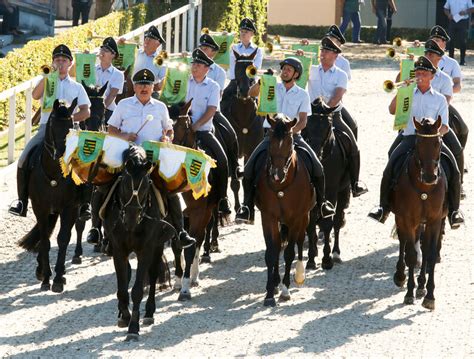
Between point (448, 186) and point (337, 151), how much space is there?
199 centimetres

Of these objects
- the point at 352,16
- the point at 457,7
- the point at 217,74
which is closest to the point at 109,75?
the point at 217,74

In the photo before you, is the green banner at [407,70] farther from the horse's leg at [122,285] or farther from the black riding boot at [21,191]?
the horse's leg at [122,285]

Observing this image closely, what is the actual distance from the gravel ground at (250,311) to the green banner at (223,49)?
364cm

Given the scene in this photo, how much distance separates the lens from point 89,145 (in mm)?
14938

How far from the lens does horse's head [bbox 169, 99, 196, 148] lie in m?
16.5

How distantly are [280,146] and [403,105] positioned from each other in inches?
75.2

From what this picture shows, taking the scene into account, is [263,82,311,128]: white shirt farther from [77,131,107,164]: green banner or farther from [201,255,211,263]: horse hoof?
[77,131,107,164]: green banner

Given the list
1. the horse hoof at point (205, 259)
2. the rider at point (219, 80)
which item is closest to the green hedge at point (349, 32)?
the rider at point (219, 80)

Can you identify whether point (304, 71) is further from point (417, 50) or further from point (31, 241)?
point (31, 241)

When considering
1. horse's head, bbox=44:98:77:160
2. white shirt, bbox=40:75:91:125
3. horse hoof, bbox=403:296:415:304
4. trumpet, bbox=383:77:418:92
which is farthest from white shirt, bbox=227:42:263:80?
horse hoof, bbox=403:296:415:304

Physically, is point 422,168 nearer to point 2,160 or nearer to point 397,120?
point 397,120

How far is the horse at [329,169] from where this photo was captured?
58.3 ft

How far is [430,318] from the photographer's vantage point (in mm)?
15711

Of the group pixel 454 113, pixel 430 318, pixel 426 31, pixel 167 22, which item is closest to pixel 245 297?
pixel 430 318
